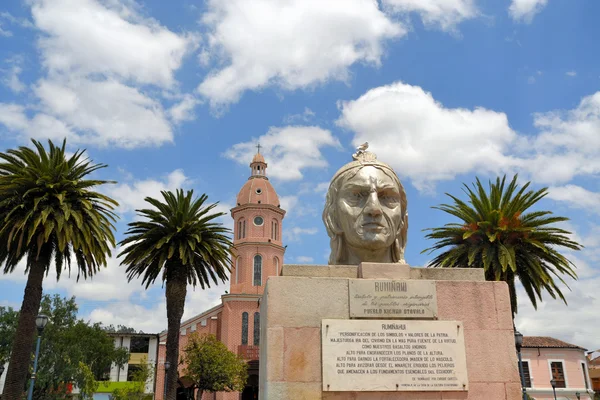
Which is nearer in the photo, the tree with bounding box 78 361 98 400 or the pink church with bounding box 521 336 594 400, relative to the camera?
the tree with bounding box 78 361 98 400

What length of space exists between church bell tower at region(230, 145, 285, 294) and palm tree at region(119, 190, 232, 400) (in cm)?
3594

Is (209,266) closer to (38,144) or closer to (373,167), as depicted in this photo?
(38,144)

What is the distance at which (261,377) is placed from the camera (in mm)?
7078

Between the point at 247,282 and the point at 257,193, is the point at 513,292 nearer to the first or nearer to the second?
the point at 247,282

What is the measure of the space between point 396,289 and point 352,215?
1.24 metres

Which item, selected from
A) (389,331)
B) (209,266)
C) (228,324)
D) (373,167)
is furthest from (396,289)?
(228,324)

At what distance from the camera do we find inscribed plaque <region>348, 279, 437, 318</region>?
6941mm

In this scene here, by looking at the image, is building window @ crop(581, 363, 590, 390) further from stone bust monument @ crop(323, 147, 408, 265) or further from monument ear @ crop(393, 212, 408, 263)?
stone bust monument @ crop(323, 147, 408, 265)

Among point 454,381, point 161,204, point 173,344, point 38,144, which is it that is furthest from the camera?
point 161,204

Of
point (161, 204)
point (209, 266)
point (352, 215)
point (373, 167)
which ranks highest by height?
point (161, 204)

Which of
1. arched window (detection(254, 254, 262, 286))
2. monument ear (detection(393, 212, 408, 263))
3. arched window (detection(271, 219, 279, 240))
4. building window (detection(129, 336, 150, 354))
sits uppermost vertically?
arched window (detection(271, 219, 279, 240))

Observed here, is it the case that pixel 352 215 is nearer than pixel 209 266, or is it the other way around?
pixel 352 215

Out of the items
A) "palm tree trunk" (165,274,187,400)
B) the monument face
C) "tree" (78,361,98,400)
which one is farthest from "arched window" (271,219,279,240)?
the monument face

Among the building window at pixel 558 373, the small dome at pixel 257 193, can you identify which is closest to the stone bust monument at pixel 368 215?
the building window at pixel 558 373
